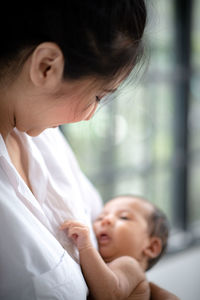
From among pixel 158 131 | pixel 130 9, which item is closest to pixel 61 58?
pixel 130 9

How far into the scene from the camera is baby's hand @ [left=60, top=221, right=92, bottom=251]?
2.53 feet

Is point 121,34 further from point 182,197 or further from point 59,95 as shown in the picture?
point 182,197

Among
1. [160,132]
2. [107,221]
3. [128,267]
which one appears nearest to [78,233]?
[128,267]

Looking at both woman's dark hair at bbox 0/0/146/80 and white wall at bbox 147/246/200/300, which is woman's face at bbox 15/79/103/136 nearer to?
woman's dark hair at bbox 0/0/146/80

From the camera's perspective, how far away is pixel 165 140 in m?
2.64

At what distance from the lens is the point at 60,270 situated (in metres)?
0.67

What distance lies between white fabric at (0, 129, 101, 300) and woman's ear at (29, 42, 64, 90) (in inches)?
6.1

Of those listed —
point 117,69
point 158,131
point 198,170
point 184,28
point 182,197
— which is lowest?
point 182,197

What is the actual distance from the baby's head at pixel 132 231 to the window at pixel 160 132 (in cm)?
108

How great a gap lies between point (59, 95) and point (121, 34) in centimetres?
17

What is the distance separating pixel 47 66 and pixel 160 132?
2.05 m

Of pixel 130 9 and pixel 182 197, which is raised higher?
pixel 130 9

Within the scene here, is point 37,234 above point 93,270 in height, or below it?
above

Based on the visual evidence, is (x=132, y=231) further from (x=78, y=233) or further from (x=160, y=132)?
(x=160, y=132)
